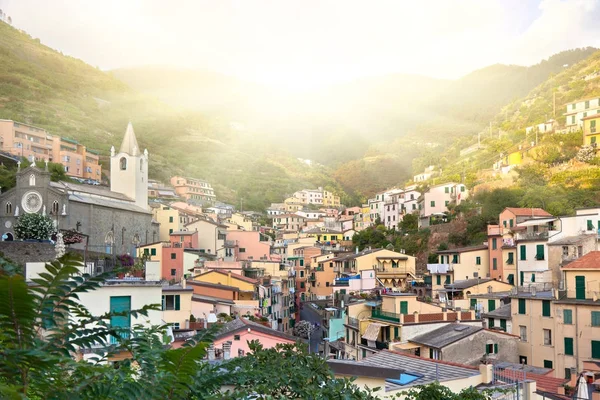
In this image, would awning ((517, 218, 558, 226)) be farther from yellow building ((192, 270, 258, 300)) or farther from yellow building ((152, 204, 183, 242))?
yellow building ((152, 204, 183, 242))

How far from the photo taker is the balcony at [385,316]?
96.4ft

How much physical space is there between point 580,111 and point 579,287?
55447 millimetres

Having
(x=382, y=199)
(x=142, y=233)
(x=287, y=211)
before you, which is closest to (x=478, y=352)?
(x=142, y=233)

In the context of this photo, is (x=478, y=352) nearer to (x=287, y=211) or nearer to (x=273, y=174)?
(x=287, y=211)

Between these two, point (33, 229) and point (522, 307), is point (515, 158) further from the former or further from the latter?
point (33, 229)

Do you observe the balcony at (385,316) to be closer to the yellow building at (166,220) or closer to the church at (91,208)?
the church at (91,208)

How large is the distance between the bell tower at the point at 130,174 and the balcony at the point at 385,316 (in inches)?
1852

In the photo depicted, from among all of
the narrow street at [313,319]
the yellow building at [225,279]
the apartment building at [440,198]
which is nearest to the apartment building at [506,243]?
the narrow street at [313,319]

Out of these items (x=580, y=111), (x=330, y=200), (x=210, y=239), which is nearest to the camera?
(x=210, y=239)

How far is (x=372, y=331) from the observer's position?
30.5 m

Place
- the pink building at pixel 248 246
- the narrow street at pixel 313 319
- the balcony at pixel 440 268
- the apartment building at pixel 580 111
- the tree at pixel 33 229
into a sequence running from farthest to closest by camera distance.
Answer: the apartment building at pixel 580 111 < the pink building at pixel 248 246 < the tree at pixel 33 229 < the balcony at pixel 440 268 < the narrow street at pixel 313 319

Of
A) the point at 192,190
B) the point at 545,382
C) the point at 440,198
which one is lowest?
the point at 545,382

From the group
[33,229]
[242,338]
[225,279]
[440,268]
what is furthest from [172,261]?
[242,338]

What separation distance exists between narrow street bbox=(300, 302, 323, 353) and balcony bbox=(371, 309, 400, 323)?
12022 millimetres
